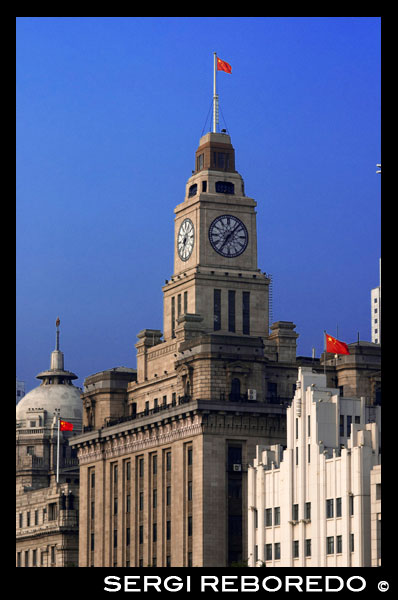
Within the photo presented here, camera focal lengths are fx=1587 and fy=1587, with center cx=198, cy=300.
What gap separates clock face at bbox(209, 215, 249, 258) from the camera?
18950 centimetres

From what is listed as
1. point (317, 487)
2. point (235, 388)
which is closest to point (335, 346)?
point (235, 388)

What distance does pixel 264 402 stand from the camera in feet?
563

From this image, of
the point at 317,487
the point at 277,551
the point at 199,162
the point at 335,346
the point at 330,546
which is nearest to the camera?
the point at 330,546

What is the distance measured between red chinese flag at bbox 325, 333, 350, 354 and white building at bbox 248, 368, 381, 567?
44.3 ft

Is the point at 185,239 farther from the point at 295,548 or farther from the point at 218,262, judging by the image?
the point at 295,548

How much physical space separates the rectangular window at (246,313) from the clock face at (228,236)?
520cm

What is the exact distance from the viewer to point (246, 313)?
18800 cm

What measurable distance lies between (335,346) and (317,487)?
28272 mm

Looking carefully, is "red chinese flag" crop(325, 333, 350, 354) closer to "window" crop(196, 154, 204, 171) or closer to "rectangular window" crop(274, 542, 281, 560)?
"rectangular window" crop(274, 542, 281, 560)

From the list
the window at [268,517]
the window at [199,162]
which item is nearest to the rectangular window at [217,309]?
the window at [199,162]

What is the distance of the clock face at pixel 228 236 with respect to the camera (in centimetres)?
18950

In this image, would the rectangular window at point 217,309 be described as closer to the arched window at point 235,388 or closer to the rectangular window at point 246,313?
the rectangular window at point 246,313

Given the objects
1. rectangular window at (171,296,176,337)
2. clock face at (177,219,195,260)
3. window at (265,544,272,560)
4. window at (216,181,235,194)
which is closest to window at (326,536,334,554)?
window at (265,544,272,560)
